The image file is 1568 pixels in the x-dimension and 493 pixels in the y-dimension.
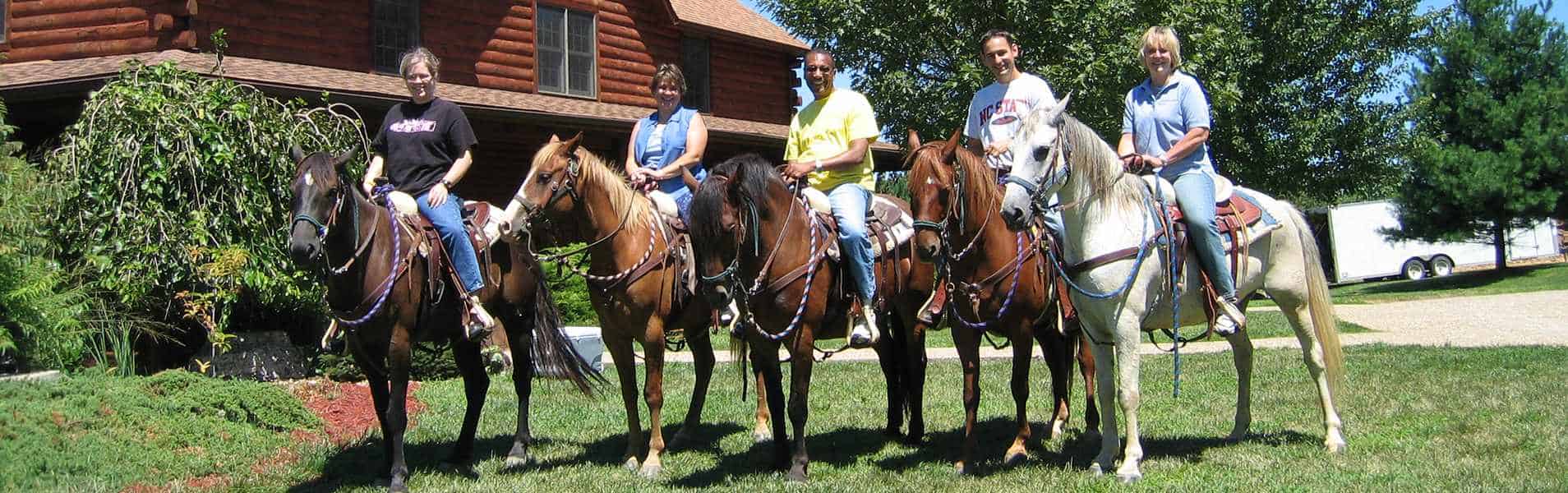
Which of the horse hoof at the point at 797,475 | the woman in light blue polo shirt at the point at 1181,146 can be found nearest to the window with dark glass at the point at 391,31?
the horse hoof at the point at 797,475

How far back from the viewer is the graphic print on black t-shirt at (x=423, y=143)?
24.5 feet

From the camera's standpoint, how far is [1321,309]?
7.86 metres

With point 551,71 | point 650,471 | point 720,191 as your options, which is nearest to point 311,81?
point 551,71

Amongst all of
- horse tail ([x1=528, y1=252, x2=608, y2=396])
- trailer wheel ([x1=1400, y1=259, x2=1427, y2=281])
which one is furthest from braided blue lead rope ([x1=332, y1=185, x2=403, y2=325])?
trailer wheel ([x1=1400, y1=259, x2=1427, y2=281])

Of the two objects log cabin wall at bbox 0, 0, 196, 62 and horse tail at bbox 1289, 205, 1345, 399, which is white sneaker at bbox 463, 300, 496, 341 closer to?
horse tail at bbox 1289, 205, 1345, 399

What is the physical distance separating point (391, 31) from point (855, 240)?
12.8m

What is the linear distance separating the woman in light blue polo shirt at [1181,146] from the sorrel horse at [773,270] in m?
1.96

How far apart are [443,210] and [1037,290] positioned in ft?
12.4

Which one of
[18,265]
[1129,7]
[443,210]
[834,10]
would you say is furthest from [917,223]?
[834,10]

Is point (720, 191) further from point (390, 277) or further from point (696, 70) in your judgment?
point (696, 70)

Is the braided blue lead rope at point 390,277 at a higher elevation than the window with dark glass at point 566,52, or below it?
below

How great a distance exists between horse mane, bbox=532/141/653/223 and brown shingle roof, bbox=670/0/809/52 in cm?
1449

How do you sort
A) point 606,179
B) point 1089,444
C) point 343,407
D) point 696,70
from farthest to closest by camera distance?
1. point 696,70
2. point 343,407
3. point 1089,444
4. point 606,179

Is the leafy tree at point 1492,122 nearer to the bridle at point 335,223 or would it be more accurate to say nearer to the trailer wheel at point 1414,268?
the trailer wheel at point 1414,268
